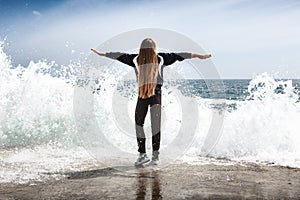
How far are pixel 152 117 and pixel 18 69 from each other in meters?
5.84

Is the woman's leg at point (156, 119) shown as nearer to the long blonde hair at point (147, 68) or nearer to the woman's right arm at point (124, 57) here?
the long blonde hair at point (147, 68)

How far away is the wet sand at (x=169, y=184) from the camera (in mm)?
4121

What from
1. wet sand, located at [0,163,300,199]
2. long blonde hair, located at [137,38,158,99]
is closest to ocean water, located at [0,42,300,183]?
wet sand, located at [0,163,300,199]

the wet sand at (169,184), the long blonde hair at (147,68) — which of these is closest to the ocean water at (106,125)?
the wet sand at (169,184)

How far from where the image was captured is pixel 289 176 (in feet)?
16.6

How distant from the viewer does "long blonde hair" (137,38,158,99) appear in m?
5.68

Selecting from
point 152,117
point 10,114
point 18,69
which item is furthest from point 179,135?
point 18,69

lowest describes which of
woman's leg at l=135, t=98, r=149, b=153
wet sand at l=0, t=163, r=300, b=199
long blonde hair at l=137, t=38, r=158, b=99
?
wet sand at l=0, t=163, r=300, b=199

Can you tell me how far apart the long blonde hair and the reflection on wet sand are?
1295 millimetres

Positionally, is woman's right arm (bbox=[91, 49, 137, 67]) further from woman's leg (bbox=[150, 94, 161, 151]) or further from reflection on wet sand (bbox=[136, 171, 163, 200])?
reflection on wet sand (bbox=[136, 171, 163, 200])

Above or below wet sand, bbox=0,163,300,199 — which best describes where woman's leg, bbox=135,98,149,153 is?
above

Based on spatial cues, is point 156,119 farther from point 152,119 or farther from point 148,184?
point 148,184

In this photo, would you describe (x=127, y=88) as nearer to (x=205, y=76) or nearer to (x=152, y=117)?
(x=205, y=76)

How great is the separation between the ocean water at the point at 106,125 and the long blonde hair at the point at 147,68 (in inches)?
58.1
